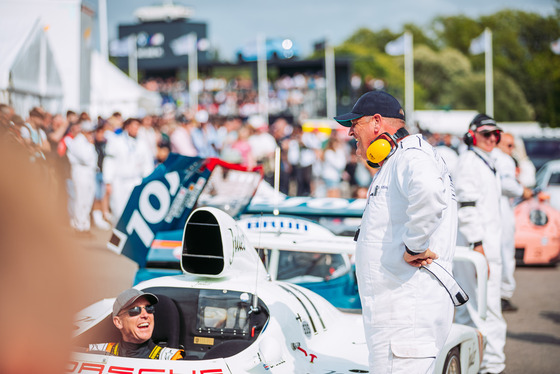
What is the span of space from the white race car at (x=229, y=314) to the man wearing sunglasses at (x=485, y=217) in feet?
3.58

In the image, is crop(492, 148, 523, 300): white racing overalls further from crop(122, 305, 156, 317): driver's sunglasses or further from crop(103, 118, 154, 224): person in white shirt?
crop(103, 118, 154, 224): person in white shirt

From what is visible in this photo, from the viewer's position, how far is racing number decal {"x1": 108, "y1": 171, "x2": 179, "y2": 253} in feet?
21.3

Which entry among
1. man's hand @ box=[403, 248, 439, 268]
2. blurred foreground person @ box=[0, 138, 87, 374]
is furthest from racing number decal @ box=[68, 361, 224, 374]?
blurred foreground person @ box=[0, 138, 87, 374]

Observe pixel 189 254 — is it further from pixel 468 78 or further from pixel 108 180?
pixel 468 78

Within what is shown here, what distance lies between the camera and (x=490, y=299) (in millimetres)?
5938

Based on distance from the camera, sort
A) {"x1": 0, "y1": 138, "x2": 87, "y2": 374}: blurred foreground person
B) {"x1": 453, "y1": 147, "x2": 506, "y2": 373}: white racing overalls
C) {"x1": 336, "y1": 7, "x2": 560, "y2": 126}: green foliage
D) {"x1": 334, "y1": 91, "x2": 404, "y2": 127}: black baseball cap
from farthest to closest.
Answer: {"x1": 336, "y1": 7, "x2": 560, "y2": 126}: green foliage
{"x1": 453, "y1": 147, "x2": 506, "y2": 373}: white racing overalls
{"x1": 334, "y1": 91, "x2": 404, "y2": 127}: black baseball cap
{"x1": 0, "y1": 138, "x2": 87, "y2": 374}: blurred foreground person

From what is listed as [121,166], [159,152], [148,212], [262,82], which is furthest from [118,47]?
[148,212]

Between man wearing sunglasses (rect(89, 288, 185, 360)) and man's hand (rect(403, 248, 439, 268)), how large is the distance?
1467 millimetres

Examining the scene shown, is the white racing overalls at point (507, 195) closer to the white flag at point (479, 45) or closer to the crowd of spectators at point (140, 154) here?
the crowd of spectators at point (140, 154)

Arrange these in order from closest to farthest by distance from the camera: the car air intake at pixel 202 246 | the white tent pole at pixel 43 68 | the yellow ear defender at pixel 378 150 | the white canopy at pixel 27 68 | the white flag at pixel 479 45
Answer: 1. the yellow ear defender at pixel 378 150
2. the car air intake at pixel 202 246
3. the white canopy at pixel 27 68
4. the white tent pole at pixel 43 68
5. the white flag at pixel 479 45

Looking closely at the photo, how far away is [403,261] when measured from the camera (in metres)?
3.56

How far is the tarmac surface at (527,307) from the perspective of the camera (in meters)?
6.34

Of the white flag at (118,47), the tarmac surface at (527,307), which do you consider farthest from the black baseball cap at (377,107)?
the white flag at (118,47)

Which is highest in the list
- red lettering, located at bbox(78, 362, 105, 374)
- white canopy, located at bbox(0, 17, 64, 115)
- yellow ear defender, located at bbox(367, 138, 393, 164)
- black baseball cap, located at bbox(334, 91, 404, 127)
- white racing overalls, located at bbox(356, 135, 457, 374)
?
white canopy, located at bbox(0, 17, 64, 115)
